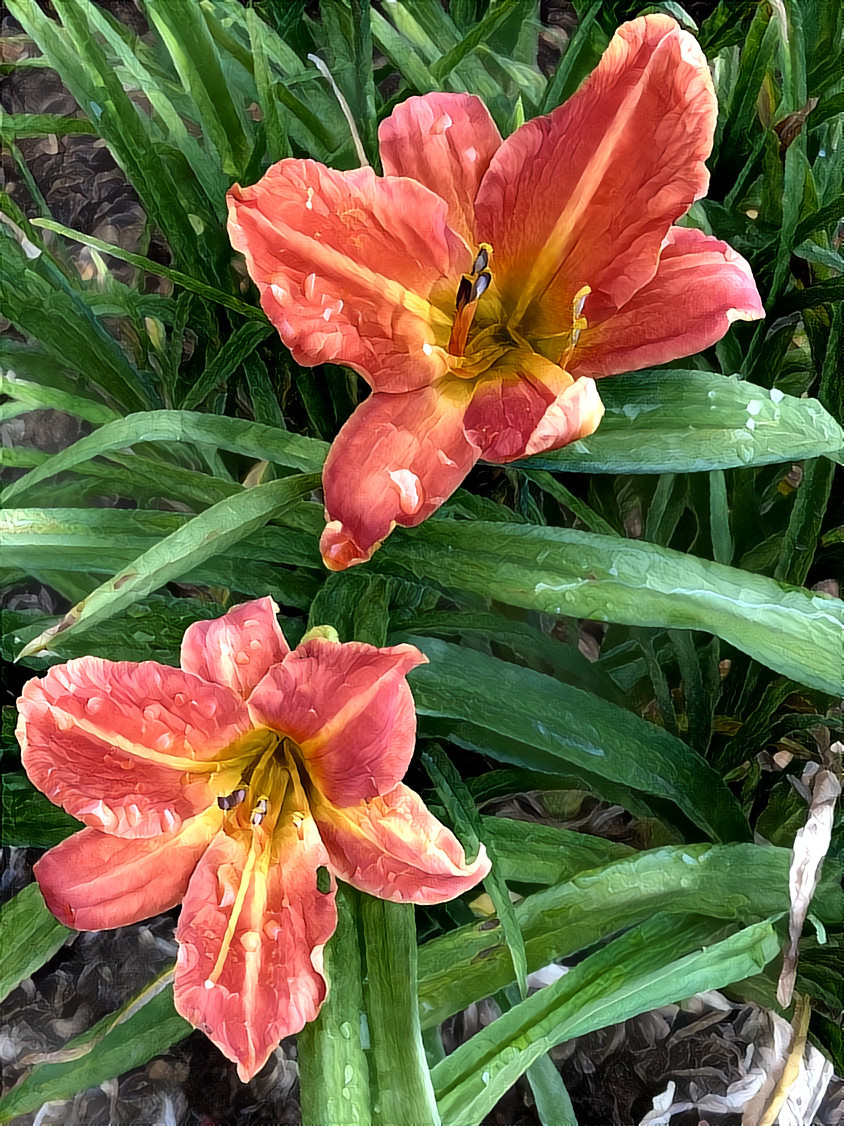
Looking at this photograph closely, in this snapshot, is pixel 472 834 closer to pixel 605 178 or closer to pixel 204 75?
pixel 605 178

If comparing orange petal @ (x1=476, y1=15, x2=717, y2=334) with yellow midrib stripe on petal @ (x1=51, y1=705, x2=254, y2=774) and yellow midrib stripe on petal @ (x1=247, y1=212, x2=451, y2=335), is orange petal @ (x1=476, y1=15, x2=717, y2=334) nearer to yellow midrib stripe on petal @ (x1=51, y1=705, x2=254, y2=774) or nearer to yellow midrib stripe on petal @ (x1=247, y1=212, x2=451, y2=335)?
yellow midrib stripe on petal @ (x1=247, y1=212, x2=451, y2=335)

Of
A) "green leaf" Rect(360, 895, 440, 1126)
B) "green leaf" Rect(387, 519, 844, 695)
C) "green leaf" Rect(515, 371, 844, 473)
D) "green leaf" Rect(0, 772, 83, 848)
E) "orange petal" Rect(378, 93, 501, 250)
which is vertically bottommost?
"green leaf" Rect(360, 895, 440, 1126)

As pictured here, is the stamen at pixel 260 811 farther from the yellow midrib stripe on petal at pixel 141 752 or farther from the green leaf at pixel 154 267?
the green leaf at pixel 154 267

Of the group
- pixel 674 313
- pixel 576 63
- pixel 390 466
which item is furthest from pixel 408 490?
pixel 576 63

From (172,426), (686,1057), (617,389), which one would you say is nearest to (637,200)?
(617,389)

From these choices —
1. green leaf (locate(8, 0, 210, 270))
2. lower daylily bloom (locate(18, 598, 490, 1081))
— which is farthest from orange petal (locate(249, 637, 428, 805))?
green leaf (locate(8, 0, 210, 270))

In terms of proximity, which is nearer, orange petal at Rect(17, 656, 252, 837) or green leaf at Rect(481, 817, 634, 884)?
orange petal at Rect(17, 656, 252, 837)
